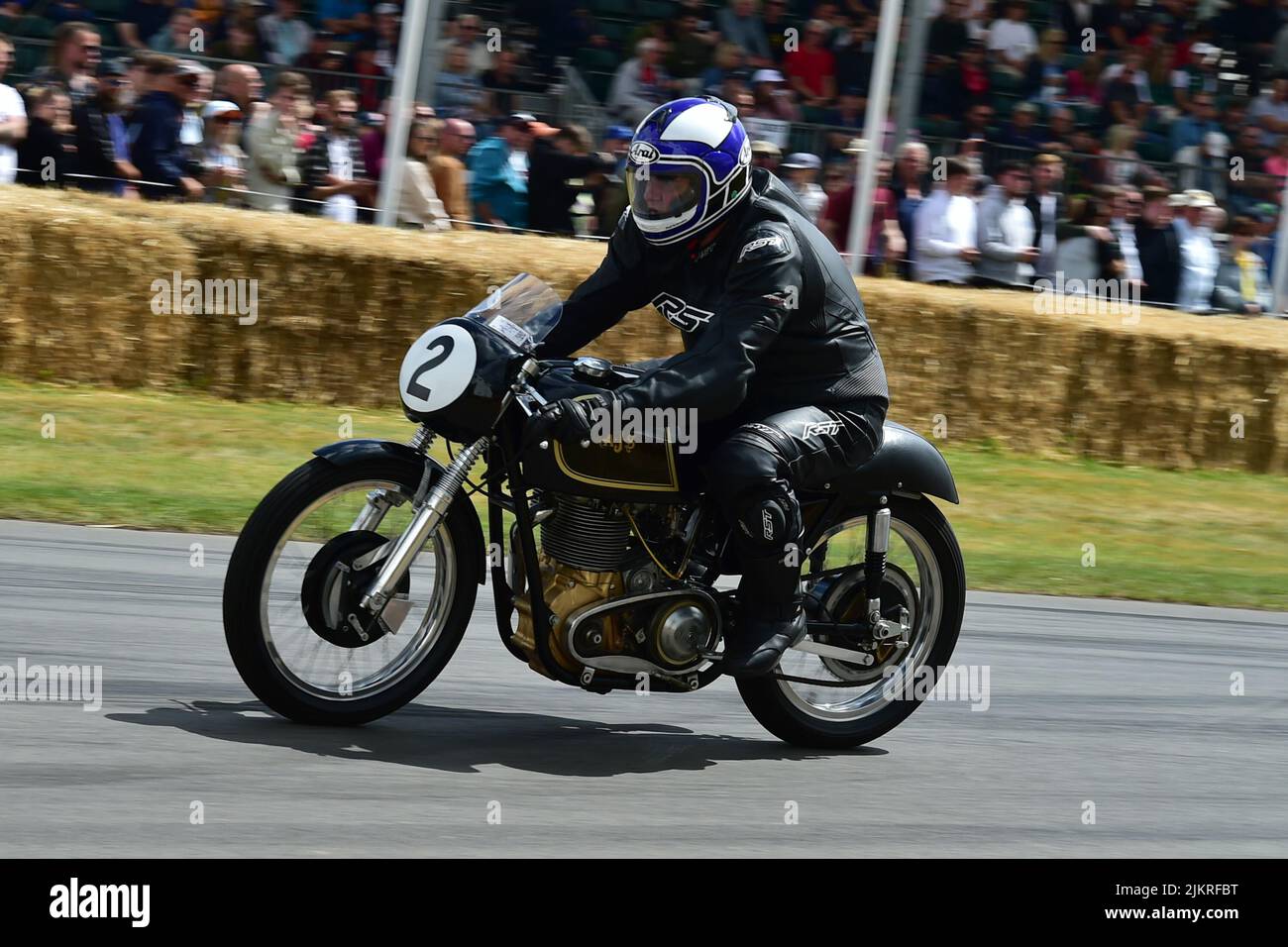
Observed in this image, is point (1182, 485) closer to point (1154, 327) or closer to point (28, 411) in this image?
point (1154, 327)

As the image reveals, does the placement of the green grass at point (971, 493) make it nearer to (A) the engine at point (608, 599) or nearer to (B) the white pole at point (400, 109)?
(B) the white pole at point (400, 109)

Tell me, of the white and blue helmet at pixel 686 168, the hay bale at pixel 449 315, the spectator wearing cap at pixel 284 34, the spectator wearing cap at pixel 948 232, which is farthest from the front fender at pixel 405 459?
the spectator wearing cap at pixel 284 34

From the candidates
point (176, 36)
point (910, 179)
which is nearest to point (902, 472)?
point (910, 179)

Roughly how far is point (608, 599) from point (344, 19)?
8.99 meters

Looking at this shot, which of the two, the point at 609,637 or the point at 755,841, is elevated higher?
the point at 609,637

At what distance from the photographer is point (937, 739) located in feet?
17.2

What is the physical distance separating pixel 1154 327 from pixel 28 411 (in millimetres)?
7598

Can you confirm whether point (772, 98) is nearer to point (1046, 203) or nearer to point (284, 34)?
point (1046, 203)

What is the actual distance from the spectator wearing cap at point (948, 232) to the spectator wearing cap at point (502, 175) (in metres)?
2.73

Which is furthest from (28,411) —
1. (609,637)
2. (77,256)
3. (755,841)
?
(755,841)

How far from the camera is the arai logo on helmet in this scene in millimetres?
4500

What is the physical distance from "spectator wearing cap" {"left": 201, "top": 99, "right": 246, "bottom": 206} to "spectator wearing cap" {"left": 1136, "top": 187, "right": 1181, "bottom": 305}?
6.18m

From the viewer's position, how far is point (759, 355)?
→ 4543mm

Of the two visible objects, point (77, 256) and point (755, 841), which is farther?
point (77, 256)
